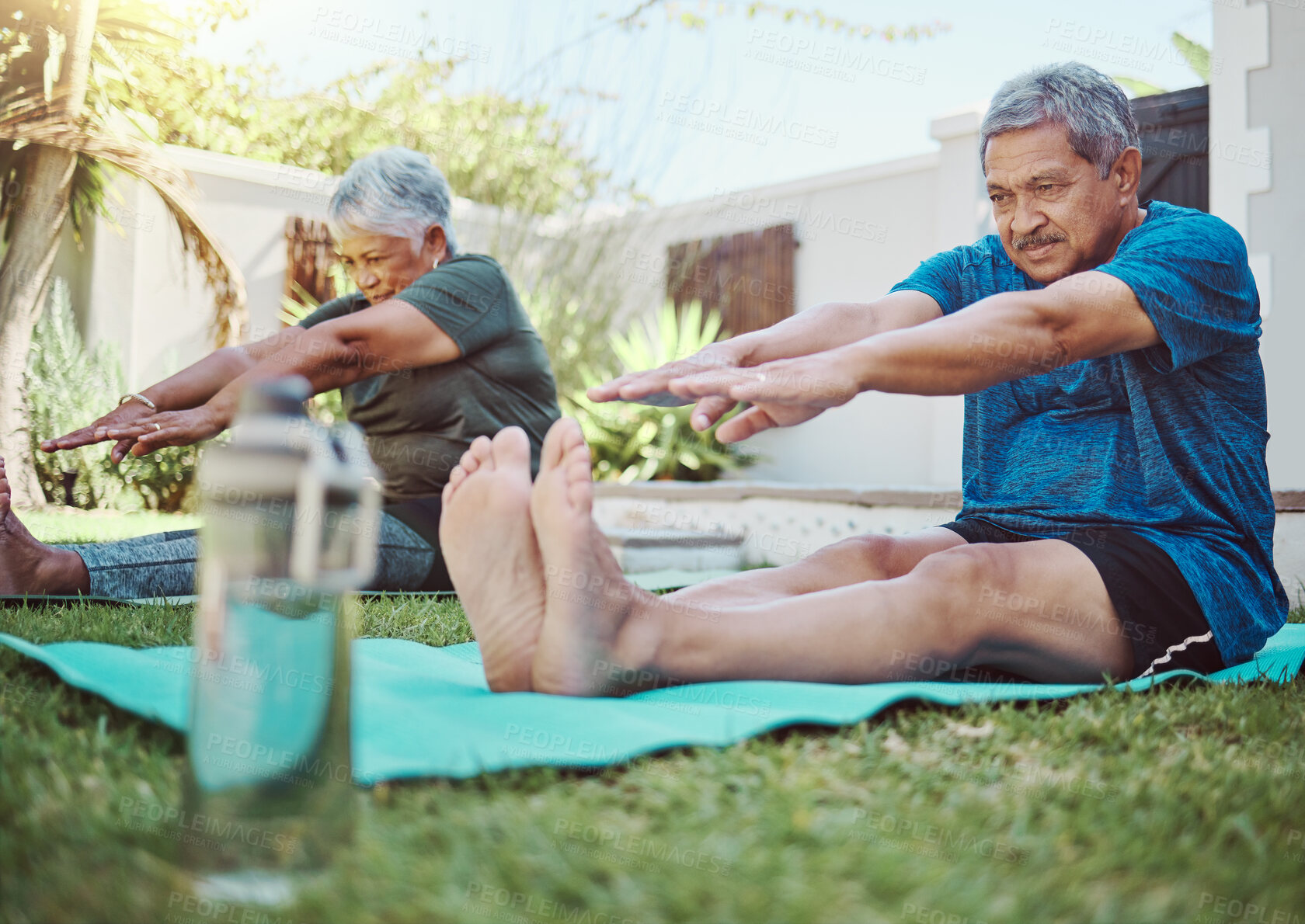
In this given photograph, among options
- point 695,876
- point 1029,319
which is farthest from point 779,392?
point 695,876

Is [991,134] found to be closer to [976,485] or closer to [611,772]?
[976,485]

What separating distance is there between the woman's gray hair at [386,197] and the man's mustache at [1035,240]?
6.27ft

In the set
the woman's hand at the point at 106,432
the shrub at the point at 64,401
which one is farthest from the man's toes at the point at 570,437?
the shrub at the point at 64,401

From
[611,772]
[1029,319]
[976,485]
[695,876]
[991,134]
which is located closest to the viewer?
[695,876]

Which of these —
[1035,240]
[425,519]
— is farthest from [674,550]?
[1035,240]

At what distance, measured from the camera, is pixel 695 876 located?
3.28ft

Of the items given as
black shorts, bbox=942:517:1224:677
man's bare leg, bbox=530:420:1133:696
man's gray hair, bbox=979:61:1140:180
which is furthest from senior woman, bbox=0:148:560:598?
black shorts, bbox=942:517:1224:677

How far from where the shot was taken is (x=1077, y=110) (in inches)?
78.5

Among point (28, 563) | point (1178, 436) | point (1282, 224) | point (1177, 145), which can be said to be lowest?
point (28, 563)

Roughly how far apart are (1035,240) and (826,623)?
98cm

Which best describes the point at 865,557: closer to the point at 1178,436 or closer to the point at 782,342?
the point at 782,342

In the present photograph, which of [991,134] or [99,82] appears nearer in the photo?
[991,134]

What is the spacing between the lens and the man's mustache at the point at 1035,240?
2.08 m

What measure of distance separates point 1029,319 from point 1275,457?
3.98 m
